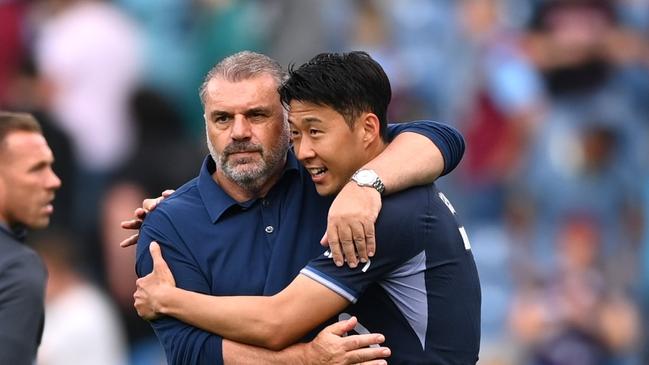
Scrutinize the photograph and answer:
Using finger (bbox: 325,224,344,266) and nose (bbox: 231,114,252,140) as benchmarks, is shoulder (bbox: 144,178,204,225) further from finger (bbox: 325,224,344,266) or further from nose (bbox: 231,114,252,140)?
finger (bbox: 325,224,344,266)

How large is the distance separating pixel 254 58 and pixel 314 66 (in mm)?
405

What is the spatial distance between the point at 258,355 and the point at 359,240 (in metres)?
0.55

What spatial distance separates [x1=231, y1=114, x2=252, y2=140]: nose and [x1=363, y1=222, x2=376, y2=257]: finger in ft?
2.12

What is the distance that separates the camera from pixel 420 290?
5.66m

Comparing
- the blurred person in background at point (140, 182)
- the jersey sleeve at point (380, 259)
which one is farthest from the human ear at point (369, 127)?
the blurred person in background at point (140, 182)

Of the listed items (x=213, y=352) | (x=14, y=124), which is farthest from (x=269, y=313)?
(x=14, y=124)

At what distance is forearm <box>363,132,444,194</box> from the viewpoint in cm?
560

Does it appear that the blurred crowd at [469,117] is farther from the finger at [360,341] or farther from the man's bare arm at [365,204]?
the finger at [360,341]

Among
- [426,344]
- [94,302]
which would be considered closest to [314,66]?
[426,344]

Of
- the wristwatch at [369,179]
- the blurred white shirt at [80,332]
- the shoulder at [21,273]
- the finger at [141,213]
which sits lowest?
the blurred white shirt at [80,332]

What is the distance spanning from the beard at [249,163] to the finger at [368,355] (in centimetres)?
80

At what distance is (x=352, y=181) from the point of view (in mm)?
5570

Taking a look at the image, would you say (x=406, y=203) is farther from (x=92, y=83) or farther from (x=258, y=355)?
(x=92, y=83)

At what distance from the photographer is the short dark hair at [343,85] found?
557 centimetres
